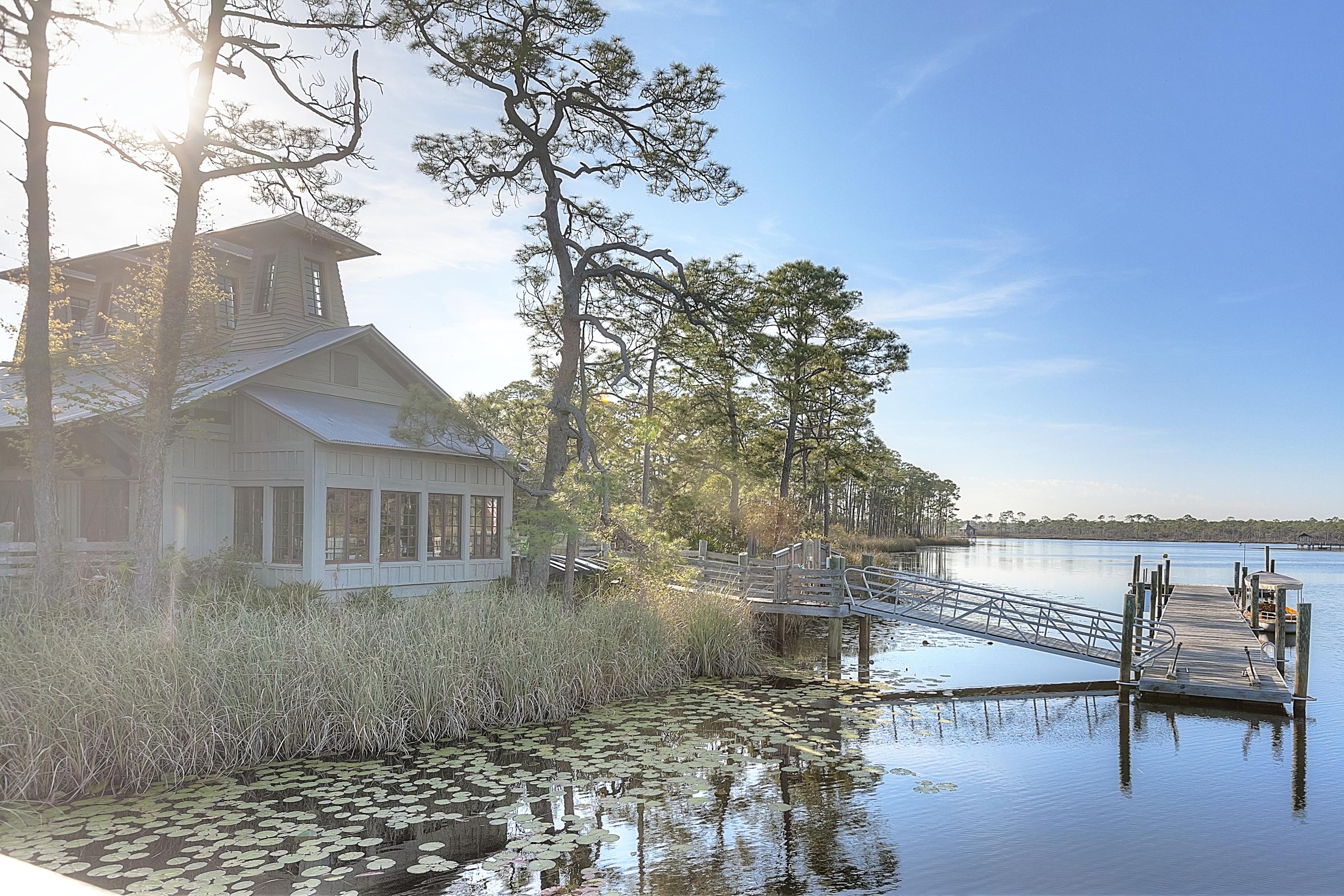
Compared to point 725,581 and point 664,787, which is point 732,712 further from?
point 725,581

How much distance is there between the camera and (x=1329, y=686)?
18.0m

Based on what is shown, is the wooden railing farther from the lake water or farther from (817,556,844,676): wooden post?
(817,556,844,676): wooden post

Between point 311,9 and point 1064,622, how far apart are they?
733 inches

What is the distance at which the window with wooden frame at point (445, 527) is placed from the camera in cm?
2019

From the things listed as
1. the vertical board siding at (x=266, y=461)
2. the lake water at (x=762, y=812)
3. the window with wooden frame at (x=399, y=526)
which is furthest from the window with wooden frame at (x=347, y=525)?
the lake water at (x=762, y=812)

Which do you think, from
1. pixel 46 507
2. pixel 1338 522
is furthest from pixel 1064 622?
pixel 1338 522

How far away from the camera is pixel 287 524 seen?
1800 centimetres

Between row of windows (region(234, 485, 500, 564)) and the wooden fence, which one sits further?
the wooden fence

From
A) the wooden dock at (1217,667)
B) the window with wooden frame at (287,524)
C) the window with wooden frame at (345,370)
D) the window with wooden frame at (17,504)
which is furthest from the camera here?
the window with wooden frame at (345,370)

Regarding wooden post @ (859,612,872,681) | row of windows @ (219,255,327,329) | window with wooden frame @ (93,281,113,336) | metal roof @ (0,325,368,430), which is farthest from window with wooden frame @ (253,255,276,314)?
wooden post @ (859,612,872,681)

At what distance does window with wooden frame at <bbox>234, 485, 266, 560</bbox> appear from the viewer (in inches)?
720

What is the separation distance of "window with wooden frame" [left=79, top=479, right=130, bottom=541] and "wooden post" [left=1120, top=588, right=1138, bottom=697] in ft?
65.5

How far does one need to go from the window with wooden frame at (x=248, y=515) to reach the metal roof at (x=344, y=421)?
73.0 inches

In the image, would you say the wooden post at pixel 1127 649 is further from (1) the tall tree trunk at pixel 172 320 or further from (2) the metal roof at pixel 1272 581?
(1) the tall tree trunk at pixel 172 320
